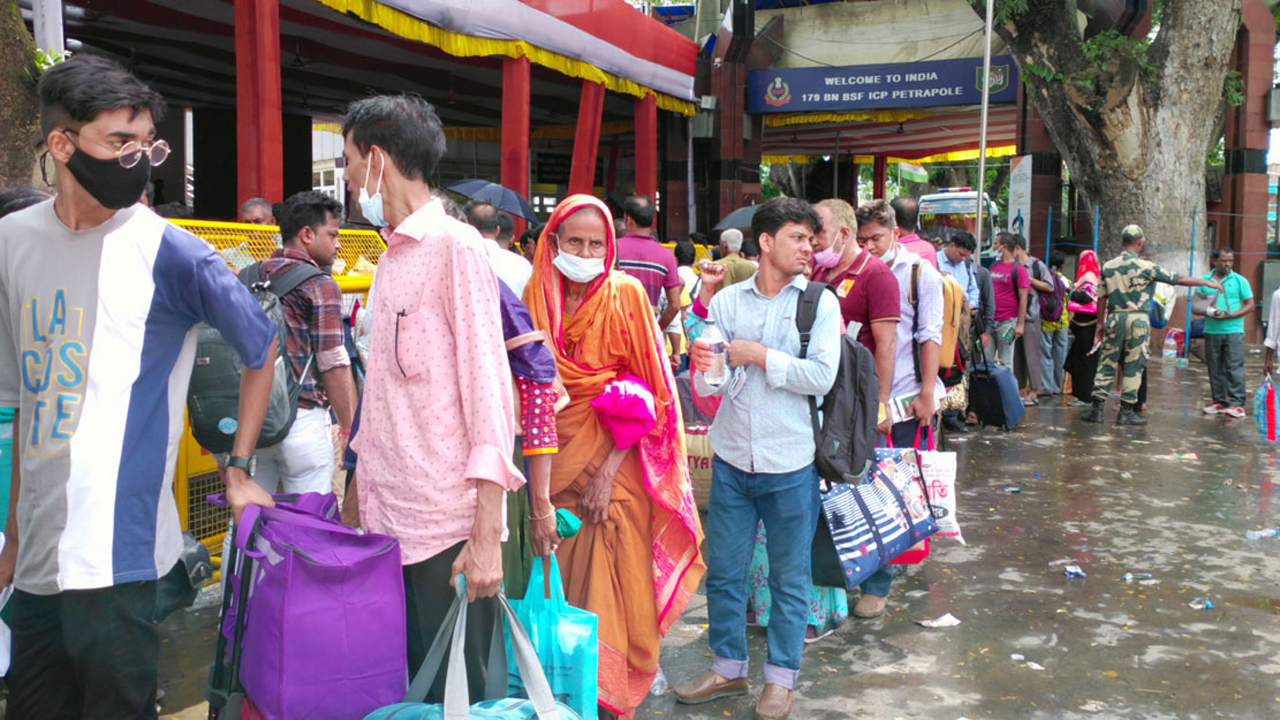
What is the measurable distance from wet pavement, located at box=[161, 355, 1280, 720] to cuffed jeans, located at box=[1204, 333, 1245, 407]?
112 inches

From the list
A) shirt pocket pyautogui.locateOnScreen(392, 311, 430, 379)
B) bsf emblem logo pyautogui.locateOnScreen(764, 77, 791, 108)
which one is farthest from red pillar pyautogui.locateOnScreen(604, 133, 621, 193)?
shirt pocket pyautogui.locateOnScreen(392, 311, 430, 379)

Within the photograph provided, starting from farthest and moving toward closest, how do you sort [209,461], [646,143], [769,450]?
[646,143] < [209,461] < [769,450]

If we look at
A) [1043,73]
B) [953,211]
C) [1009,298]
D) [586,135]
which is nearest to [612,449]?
[1009,298]

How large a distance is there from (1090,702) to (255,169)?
759 cm

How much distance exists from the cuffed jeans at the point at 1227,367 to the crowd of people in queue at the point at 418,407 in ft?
23.9

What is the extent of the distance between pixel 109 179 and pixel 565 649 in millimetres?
1558

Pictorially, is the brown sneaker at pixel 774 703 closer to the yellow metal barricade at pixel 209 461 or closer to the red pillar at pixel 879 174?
the yellow metal barricade at pixel 209 461

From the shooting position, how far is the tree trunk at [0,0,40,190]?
183 inches

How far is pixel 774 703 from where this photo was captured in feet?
11.9

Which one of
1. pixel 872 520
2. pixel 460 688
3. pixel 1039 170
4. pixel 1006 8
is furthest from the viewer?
pixel 1039 170

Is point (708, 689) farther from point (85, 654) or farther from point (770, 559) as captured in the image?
point (85, 654)

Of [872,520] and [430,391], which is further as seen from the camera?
[872,520]

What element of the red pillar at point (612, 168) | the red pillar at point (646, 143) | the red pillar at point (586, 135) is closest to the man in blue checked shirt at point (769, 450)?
the red pillar at point (586, 135)

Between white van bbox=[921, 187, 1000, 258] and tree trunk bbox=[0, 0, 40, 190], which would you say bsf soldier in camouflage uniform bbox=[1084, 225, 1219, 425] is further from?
white van bbox=[921, 187, 1000, 258]
